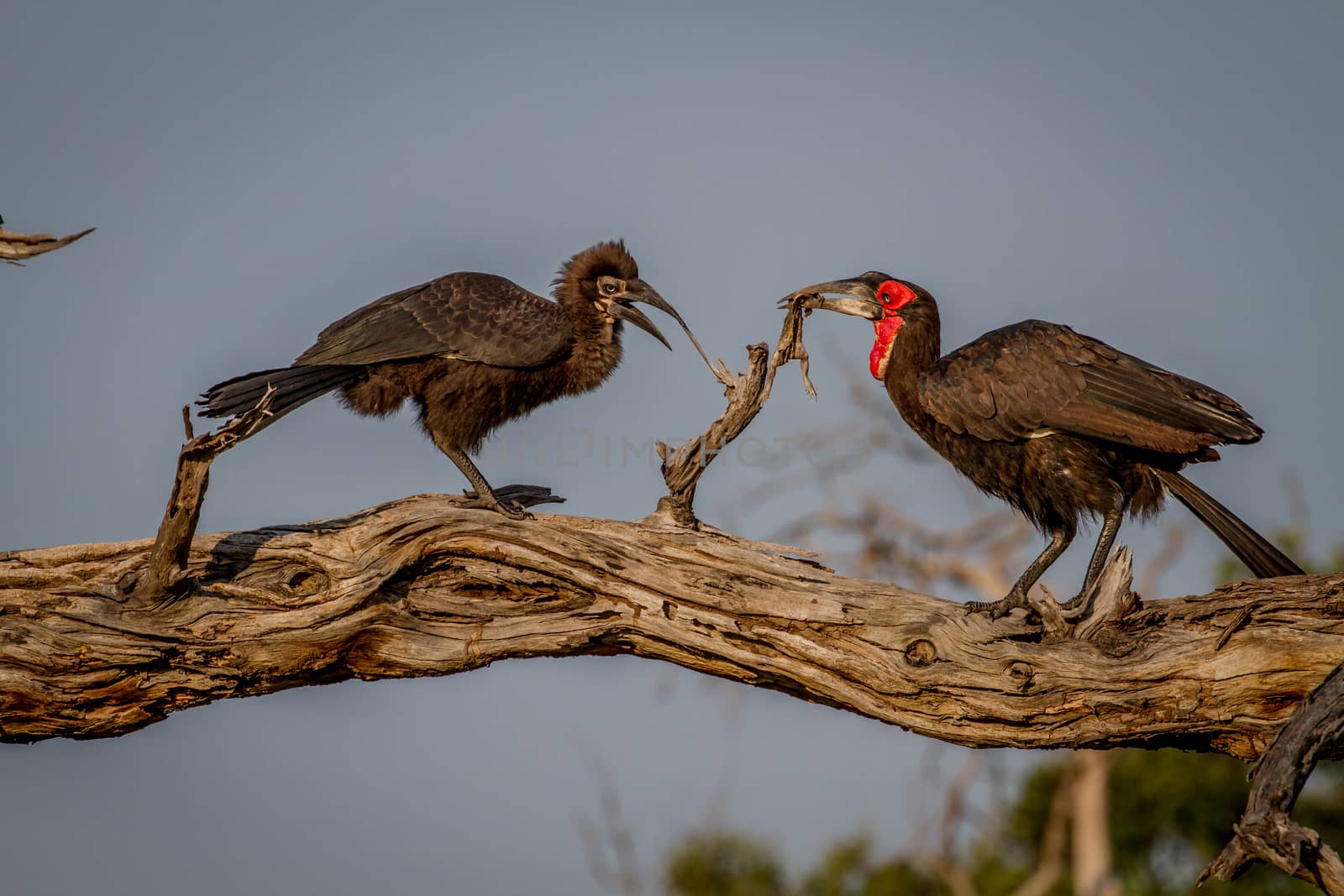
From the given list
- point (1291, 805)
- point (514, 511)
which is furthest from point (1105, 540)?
point (514, 511)

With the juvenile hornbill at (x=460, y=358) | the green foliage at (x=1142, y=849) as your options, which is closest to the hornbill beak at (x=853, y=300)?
the juvenile hornbill at (x=460, y=358)

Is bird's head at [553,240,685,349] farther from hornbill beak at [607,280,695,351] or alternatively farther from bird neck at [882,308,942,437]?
bird neck at [882,308,942,437]

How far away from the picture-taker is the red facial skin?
548 cm

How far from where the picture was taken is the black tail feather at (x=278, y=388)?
473 centimetres

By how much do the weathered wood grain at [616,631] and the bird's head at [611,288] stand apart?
4.92 feet

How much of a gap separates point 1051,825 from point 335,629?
15.3 m

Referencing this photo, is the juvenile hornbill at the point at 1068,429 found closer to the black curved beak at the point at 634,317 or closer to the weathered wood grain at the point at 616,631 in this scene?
the weathered wood grain at the point at 616,631

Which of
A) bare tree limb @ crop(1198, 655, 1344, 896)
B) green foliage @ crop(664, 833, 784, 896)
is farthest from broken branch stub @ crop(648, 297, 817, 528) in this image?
green foliage @ crop(664, 833, 784, 896)

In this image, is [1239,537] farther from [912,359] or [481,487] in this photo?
[481,487]

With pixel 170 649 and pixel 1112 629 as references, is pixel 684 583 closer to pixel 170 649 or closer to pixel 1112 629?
pixel 1112 629

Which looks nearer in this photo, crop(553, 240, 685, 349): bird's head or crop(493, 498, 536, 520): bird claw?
crop(493, 498, 536, 520): bird claw

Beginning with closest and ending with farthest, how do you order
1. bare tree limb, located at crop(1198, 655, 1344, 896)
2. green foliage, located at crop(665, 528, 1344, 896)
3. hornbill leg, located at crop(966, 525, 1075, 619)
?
bare tree limb, located at crop(1198, 655, 1344, 896) → hornbill leg, located at crop(966, 525, 1075, 619) → green foliage, located at crop(665, 528, 1344, 896)

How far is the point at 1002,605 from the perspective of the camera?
4.69 metres

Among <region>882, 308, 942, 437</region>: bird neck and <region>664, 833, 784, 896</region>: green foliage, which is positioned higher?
<region>882, 308, 942, 437</region>: bird neck
